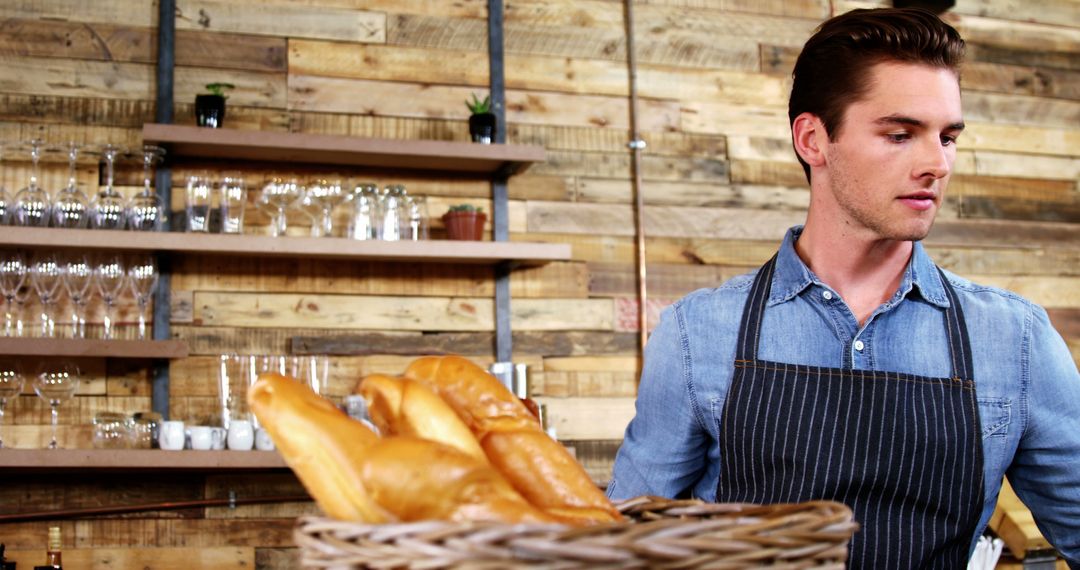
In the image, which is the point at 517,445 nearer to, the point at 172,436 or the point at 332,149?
the point at 172,436

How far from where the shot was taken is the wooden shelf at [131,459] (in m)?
2.82

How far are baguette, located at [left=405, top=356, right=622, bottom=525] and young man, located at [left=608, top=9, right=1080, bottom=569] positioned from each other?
56 cm

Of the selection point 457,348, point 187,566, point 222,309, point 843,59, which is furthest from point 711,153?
point 843,59

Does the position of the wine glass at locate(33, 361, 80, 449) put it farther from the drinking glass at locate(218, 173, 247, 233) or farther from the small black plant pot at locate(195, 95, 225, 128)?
the small black plant pot at locate(195, 95, 225, 128)

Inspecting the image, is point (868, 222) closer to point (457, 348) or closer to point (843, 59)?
point (843, 59)

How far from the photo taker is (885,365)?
1475 millimetres

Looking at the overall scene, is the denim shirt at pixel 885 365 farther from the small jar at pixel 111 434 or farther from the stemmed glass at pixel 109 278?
the stemmed glass at pixel 109 278

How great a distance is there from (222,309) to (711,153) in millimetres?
1555

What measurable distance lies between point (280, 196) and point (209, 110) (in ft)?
0.94

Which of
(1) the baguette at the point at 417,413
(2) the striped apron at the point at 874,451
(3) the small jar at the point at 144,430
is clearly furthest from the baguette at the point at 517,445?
(3) the small jar at the point at 144,430

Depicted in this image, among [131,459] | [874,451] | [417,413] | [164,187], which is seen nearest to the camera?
[417,413]

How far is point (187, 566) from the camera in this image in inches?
123

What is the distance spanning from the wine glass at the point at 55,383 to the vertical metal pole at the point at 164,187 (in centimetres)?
22

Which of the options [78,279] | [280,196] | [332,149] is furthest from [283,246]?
[78,279]
